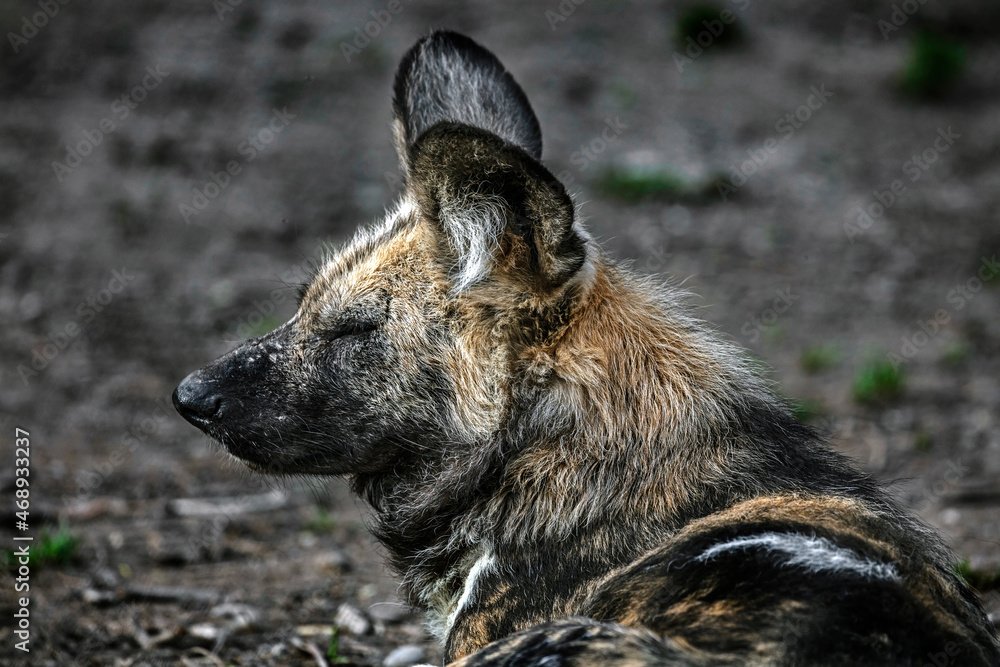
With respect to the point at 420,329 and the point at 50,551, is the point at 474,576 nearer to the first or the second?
the point at 420,329

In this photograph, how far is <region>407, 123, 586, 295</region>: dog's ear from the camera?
2893mm

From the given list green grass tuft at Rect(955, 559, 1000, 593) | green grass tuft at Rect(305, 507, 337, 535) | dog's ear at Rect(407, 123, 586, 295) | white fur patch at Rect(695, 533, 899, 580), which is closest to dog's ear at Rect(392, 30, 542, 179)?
dog's ear at Rect(407, 123, 586, 295)

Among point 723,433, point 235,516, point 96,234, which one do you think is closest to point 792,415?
point 723,433

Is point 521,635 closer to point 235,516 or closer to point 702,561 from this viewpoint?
point 702,561

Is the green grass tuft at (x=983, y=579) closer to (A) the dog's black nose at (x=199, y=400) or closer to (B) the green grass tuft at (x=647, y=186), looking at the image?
(A) the dog's black nose at (x=199, y=400)

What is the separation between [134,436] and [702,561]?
5081 millimetres

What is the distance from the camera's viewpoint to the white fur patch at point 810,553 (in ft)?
8.15

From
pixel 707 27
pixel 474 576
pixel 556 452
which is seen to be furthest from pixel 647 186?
pixel 474 576

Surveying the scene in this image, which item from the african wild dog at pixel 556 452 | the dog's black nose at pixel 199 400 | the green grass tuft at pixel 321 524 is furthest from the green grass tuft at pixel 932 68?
the dog's black nose at pixel 199 400

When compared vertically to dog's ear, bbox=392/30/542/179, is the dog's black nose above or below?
below

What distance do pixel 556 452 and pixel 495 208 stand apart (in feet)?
2.74

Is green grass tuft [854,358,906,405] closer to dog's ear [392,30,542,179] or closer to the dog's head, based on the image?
dog's ear [392,30,542,179]

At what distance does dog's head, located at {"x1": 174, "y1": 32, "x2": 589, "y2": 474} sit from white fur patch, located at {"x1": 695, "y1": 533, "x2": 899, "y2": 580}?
904mm

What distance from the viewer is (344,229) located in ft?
29.1
